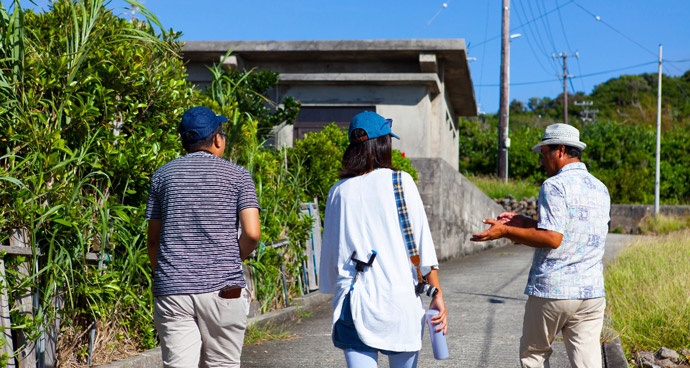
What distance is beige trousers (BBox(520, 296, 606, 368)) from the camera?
478 cm

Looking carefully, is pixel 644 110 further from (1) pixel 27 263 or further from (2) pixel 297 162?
(1) pixel 27 263

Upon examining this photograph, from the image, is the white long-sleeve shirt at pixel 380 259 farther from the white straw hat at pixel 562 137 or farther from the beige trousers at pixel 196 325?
the white straw hat at pixel 562 137

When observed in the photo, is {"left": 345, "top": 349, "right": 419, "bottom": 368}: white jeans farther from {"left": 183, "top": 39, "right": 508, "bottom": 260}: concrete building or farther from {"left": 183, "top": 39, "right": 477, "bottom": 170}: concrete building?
{"left": 183, "top": 39, "right": 477, "bottom": 170}: concrete building

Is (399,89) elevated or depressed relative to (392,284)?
elevated

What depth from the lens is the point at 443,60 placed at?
19047 millimetres

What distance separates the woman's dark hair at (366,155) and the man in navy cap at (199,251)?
0.56 meters

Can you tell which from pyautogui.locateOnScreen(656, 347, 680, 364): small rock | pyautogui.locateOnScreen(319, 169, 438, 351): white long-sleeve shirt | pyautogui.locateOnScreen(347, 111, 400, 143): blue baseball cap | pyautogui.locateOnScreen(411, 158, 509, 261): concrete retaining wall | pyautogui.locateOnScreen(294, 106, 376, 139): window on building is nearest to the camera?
pyautogui.locateOnScreen(319, 169, 438, 351): white long-sleeve shirt

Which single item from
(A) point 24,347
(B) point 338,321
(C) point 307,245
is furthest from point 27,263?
(C) point 307,245

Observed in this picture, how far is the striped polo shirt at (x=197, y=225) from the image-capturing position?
13.4 ft

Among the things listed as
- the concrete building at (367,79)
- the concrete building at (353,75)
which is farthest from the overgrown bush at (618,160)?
the concrete building at (353,75)

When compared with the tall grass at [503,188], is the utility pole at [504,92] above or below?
above

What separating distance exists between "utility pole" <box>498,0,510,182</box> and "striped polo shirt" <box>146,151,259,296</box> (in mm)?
27539

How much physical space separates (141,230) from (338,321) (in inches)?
107

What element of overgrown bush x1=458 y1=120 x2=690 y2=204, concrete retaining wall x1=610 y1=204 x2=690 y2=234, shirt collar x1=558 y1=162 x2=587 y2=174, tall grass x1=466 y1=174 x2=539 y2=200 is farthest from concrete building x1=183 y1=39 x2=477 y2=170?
overgrown bush x1=458 y1=120 x2=690 y2=204
